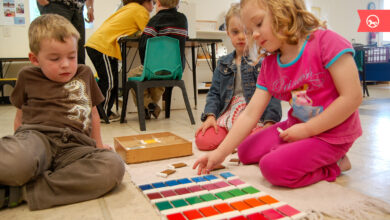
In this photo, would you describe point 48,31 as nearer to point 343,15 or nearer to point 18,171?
point 18,171

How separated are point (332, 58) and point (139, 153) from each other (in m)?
0.85

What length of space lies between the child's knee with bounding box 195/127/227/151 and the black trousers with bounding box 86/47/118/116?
1.19 m

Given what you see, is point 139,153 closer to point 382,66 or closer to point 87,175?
point 87,175

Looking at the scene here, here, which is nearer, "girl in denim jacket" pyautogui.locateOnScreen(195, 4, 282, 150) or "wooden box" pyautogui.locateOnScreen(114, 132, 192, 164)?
"wooden box" pyautogui.locateOnScreen(114, 132, 192, 164)

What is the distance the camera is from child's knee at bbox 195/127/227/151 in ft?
5.17

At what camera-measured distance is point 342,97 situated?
37.7 inches

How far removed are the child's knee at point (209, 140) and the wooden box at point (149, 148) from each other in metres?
0.11

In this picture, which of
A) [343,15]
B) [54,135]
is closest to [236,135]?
[54,135]

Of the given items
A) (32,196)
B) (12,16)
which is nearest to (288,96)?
(32,196)

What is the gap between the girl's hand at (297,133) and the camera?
1025 mm

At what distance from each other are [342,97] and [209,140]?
76 centimetres

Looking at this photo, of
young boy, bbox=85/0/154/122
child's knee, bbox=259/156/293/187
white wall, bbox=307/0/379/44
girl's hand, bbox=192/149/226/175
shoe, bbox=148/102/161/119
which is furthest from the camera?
white wall, bbox=307/0/379/44

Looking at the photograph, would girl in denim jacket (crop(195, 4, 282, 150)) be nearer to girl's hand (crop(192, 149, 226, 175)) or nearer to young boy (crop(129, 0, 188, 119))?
girl's hand (crop(192, 149, 226, 175))

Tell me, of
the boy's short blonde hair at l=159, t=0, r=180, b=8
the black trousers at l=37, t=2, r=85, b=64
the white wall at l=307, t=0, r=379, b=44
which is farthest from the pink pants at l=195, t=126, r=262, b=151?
the white wall at l=307, t=0, r=379, b=44
